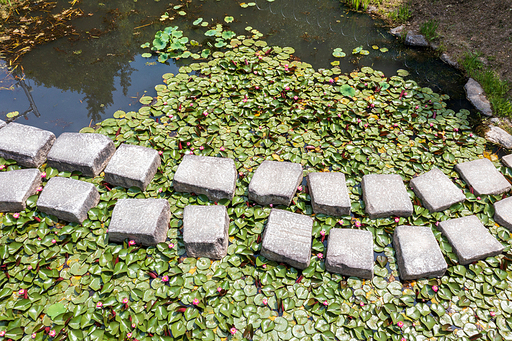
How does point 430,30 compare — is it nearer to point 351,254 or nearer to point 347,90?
point 347,90

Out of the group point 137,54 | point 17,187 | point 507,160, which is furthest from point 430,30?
point 17,187

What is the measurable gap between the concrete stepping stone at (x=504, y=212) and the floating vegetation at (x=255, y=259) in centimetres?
9

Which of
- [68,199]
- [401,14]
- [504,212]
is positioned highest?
[401,14]

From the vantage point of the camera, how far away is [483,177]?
10.8 ft

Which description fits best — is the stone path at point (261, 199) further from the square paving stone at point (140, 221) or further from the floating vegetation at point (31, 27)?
the floating vegetation at point (31, 27)

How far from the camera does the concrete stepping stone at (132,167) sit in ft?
10.6

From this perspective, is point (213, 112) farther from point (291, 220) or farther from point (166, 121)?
point (291, 220)

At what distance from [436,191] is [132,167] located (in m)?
3.14

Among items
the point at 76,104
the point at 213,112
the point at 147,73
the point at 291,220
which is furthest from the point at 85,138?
the point at 291,220

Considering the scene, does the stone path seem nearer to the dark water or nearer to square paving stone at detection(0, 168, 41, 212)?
square paving stone at detection(0, 168, 41, 212)

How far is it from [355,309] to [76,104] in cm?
435

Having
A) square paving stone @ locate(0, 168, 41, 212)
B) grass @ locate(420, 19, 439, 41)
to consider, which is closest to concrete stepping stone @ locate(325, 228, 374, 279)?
square paving stone @ locate(0, 168, 41, 212)

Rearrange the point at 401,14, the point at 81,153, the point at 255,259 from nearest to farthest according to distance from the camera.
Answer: the point at 255,259 < the point at 81,153 < the point at 401,14

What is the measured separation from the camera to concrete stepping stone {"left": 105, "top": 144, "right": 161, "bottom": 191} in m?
3.22
